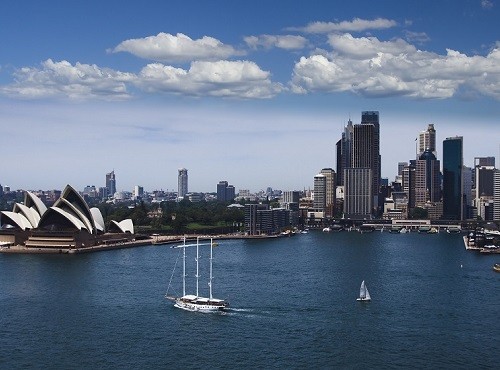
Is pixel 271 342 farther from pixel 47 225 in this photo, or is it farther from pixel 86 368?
pixel 47 225

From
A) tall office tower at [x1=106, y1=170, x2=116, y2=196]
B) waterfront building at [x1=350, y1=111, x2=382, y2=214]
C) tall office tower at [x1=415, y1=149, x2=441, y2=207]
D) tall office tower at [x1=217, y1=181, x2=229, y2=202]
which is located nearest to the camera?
waterfront building at [x1=350, y1=111, x2=382, y2=214]

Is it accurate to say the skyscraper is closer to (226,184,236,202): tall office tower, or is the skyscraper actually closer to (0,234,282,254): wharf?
(0,234,282,254): wharf

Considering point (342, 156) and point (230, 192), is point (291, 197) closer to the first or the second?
point (342, 156)

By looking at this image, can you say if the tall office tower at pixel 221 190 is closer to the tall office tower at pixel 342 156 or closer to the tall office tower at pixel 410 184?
the tall office tower at pixel 342 156

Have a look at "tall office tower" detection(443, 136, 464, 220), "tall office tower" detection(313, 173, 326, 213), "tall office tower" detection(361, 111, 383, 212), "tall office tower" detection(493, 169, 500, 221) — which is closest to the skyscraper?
"tall office tower" detection(361, 111, 383, 212)

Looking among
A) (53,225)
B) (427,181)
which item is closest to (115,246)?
(53,225)

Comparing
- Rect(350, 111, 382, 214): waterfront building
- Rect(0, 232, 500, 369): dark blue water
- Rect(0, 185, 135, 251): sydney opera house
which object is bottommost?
Rect(0, 232, 500, 369): dark blue water

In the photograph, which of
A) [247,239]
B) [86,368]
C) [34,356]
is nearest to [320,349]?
[86,368]

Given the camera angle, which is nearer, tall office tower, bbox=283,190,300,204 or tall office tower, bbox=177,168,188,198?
tall office tower, bbox=283,190,300,204
